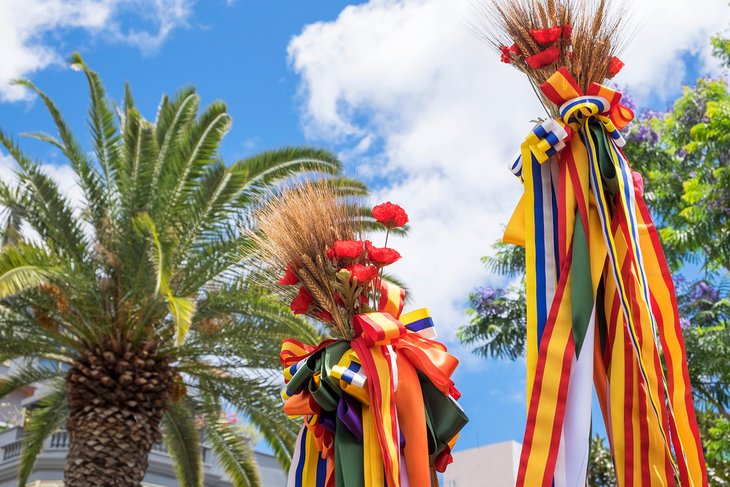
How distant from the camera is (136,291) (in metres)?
11.4

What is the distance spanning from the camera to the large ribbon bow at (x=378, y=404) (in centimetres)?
408

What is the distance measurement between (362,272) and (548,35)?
4.23 ft

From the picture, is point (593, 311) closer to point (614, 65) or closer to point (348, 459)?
point (614, 65)

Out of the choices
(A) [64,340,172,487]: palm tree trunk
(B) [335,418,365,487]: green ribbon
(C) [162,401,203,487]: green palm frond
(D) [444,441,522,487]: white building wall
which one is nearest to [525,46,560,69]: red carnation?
(B) [335,418,365,487]: green ribbon

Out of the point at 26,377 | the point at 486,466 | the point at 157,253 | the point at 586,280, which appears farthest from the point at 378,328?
the point at 486,466

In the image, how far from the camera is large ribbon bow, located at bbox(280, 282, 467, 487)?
4082 mm

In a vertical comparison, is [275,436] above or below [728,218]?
below

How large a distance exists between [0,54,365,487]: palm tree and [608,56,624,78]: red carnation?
7.14 m

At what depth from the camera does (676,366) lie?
3.41 meters

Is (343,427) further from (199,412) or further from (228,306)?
(199,412)

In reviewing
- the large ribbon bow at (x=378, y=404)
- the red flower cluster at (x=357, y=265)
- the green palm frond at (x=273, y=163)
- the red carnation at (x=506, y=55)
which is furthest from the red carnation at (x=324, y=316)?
the green palm frond at (x=273, y=163)

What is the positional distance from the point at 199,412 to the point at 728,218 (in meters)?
7.43

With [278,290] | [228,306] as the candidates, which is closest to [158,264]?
[228,306]

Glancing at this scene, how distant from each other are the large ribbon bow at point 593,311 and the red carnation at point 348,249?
785mm
